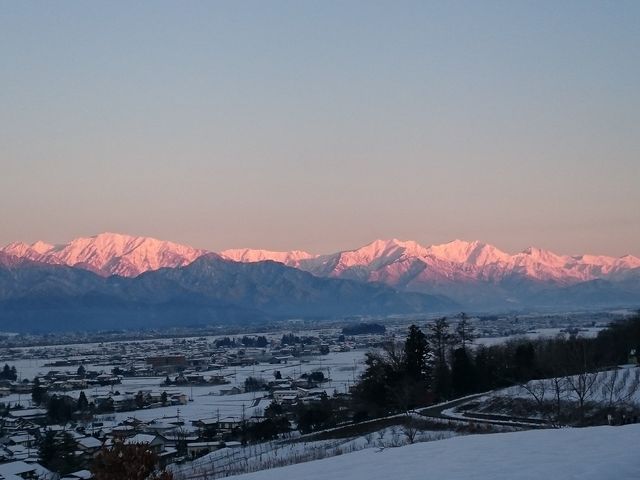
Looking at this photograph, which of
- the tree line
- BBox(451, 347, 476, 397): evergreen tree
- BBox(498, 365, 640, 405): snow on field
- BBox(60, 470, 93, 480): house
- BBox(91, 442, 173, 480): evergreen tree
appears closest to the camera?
BBox(91, 442, 173, 480): evergreen tree

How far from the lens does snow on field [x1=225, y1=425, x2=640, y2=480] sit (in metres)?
7.61

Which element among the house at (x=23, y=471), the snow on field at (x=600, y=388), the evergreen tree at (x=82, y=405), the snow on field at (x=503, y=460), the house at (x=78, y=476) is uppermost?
the snow on field at (x=503, y=460)

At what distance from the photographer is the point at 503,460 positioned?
8.41 metres

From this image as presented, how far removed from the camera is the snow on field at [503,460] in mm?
7605

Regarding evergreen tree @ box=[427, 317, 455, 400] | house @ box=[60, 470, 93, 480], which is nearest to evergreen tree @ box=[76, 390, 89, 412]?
evergreen tree @ box=[427, 317, 455, 400]

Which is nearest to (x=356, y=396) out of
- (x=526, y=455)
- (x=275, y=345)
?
(x=526, y=455)

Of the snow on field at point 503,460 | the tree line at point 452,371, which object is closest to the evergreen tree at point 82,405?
the tree line at point 452,371

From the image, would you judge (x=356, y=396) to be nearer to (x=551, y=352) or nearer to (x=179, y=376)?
(x=551, y=352)

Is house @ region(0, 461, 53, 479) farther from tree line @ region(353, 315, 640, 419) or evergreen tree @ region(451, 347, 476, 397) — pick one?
evergreen tree @ region(451, 347, 476, 397)

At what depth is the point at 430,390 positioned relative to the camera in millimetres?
28625

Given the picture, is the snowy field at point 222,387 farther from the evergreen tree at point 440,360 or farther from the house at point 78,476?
the house at point 78,476

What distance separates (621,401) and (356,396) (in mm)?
12952

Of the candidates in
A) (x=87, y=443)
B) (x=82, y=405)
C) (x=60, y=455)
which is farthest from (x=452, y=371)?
(x=82, y=405)

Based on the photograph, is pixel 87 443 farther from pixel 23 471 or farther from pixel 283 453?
pixel 283 453
